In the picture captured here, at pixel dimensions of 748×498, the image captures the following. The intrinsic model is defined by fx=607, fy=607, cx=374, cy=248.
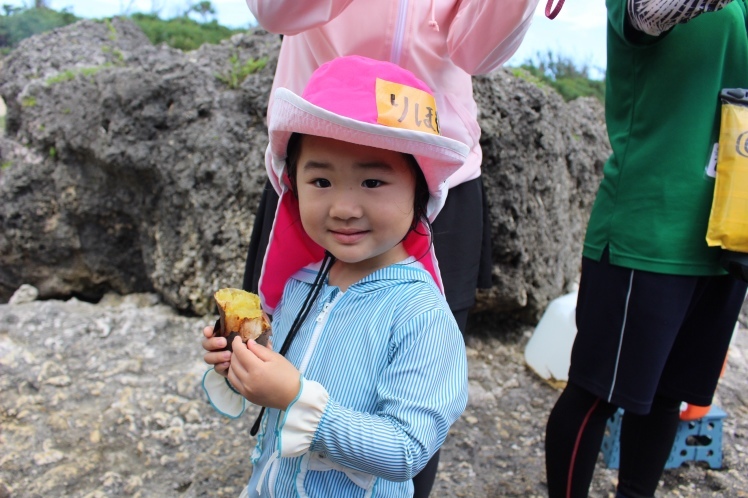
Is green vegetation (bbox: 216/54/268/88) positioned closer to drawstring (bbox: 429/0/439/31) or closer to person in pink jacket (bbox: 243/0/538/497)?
person in pink jacket (bbox: 243/0/538/497)

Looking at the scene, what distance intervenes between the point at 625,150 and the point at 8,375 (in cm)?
254

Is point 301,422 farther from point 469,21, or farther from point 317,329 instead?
point 469,21

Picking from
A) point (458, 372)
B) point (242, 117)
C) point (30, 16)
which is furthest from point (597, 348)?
point (30, 16)

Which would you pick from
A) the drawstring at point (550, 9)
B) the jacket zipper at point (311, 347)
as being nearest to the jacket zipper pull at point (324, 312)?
the jacket zipper at point (311, 347)

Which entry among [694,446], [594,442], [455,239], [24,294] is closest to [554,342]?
[694,446]

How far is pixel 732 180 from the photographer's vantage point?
1512mm

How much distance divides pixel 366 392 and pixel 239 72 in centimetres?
251

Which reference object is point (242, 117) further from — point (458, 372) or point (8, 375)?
point (458, 372)

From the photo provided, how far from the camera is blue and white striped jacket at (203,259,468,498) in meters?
1.00

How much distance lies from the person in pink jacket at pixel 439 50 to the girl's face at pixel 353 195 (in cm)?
42

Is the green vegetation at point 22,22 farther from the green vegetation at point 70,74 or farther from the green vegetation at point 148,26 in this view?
the green vegetation at point 70,74

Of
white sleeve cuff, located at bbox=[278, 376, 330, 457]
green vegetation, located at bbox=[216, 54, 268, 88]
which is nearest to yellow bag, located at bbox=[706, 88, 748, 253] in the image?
white sleeve cuff, located at bbox=[278, 376, 330, 457]

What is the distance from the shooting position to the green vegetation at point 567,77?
19.4 ft

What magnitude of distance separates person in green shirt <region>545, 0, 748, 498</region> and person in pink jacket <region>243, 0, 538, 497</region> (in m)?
0.37
